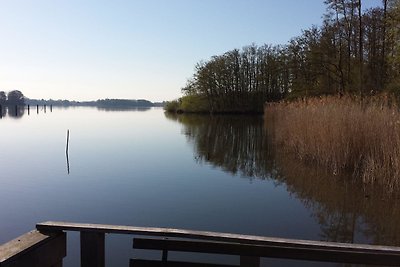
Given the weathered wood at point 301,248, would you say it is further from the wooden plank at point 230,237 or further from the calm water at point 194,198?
the calm water at point 194,198

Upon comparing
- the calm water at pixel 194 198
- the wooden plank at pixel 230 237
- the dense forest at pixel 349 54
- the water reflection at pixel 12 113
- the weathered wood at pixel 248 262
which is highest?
the dense forest at pixel 349 54

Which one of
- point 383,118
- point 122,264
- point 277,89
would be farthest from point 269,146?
point 277,89

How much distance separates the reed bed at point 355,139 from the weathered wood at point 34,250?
8060 mm

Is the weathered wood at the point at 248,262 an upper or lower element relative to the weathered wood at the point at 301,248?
lower

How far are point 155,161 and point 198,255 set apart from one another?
9879 millimetres

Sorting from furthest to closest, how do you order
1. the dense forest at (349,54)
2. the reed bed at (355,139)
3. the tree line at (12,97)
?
the tree line at (12,97) → the dense forest at (349,54) → the reed bed at (355,139)

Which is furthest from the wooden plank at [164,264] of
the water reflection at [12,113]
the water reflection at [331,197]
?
the water reflection at [12,113]

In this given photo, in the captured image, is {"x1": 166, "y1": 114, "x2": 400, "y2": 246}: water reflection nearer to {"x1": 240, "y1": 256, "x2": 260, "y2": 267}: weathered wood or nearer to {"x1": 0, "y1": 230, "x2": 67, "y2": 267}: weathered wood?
{"x1": 240, "y1": 256, "x2": 260, "y2": 267}: weathered wood

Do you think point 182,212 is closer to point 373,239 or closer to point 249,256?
point 373,239

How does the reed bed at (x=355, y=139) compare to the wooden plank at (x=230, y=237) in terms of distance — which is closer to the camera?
the wooden plank at (x=230, y=237)

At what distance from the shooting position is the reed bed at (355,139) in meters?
9.74

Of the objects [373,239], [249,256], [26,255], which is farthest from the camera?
[373,239]

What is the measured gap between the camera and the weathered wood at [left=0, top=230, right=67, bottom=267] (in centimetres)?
273

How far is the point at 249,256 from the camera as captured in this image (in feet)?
10.5
